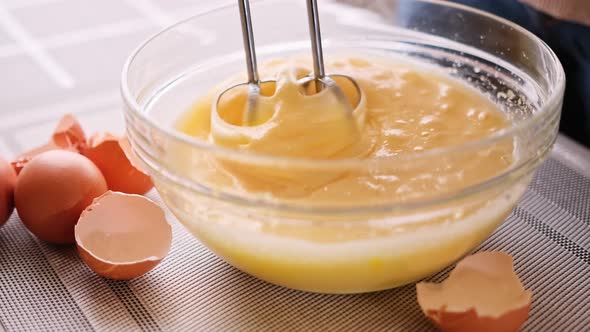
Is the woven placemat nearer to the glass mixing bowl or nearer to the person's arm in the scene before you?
the glass mixing bowl

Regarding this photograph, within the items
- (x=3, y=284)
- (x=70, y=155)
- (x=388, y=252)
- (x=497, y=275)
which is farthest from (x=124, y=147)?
(x=497, y=275)

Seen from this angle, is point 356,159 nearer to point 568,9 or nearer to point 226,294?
point 226,294

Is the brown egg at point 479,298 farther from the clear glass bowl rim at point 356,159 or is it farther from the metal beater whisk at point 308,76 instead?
the metal beater whisk at point 308,76

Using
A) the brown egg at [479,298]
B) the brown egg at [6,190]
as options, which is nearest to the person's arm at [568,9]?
the brown egg at [479,298]

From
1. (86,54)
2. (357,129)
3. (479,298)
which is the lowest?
(86,54)

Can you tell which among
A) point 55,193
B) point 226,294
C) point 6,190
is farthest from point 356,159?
point 6,190

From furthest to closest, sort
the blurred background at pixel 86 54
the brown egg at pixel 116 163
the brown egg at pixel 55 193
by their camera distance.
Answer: the blurred background at pixel 86 54 < the brown egg at pixel 116 163 < the brown egg at pixel 55 193

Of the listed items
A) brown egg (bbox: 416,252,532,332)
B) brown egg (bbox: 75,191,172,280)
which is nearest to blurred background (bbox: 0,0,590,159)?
brown egg (bbox: 75,191,172,280)
